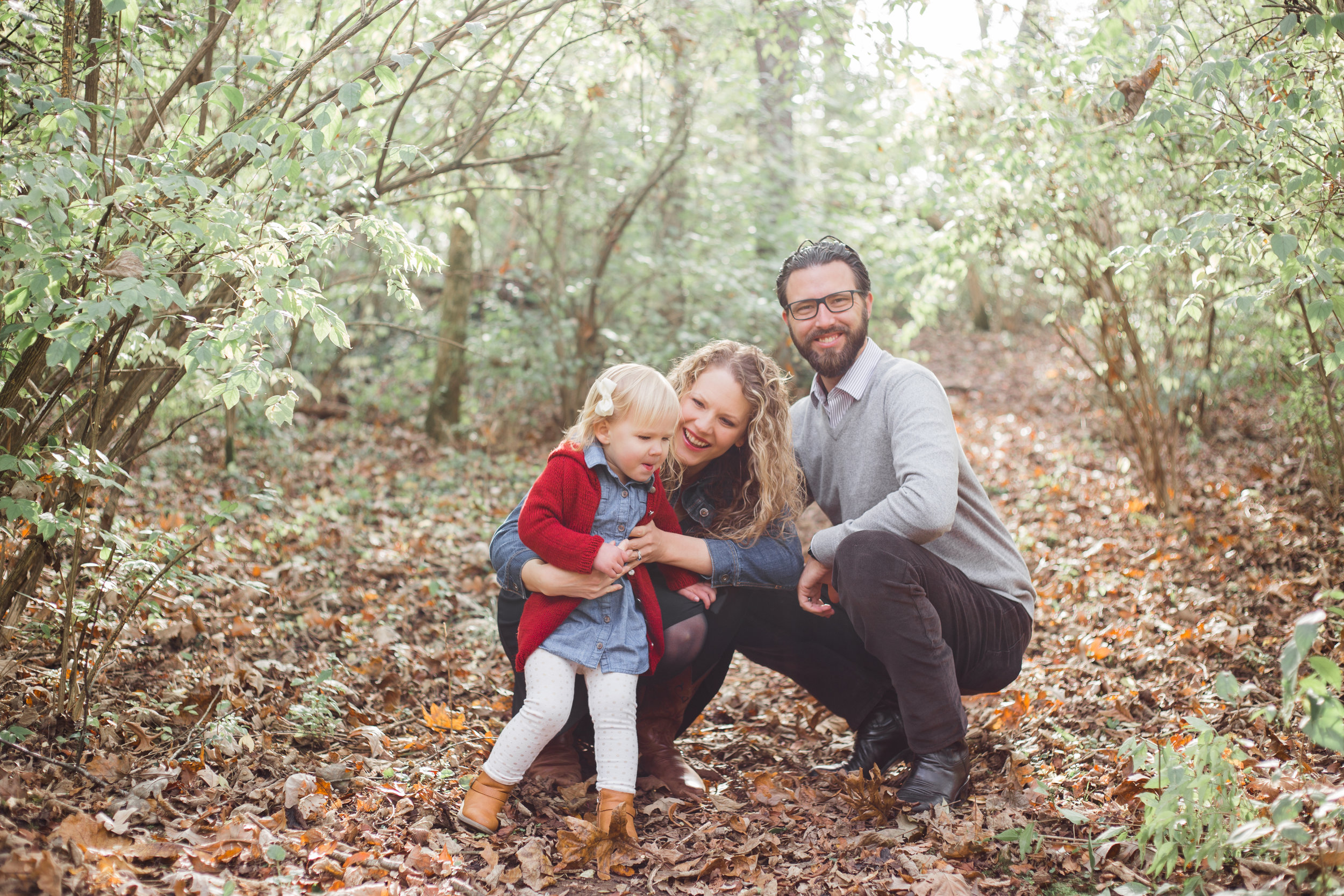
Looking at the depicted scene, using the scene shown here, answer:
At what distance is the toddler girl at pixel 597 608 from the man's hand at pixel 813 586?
540mm

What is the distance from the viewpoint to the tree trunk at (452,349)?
872 centimetres

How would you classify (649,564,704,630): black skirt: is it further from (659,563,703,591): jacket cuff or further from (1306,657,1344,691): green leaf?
(1306,657,1344,691): green leaf

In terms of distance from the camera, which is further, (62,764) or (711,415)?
(711,415)

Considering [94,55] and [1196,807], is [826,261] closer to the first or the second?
[1196,807]

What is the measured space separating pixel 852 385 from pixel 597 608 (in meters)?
1.25

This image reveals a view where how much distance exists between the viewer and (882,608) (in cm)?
274

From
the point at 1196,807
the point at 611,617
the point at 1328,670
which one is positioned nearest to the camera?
the point at 1328,670

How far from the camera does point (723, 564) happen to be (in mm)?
3027

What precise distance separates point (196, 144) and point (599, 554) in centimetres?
175

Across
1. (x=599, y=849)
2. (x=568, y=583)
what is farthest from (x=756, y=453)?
(x=599, y=849)

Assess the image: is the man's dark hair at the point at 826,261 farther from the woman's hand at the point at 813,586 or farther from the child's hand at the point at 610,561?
the child's hand at the point at 610,561

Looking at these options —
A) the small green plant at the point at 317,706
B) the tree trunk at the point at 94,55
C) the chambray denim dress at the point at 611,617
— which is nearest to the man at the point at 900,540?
the chambray denim dress at the point at 611,617

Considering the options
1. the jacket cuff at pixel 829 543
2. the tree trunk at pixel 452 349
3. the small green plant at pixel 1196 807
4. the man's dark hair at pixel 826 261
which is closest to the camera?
the small green plant at pixel 1196 807

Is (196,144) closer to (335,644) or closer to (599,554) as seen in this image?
(599,554)
